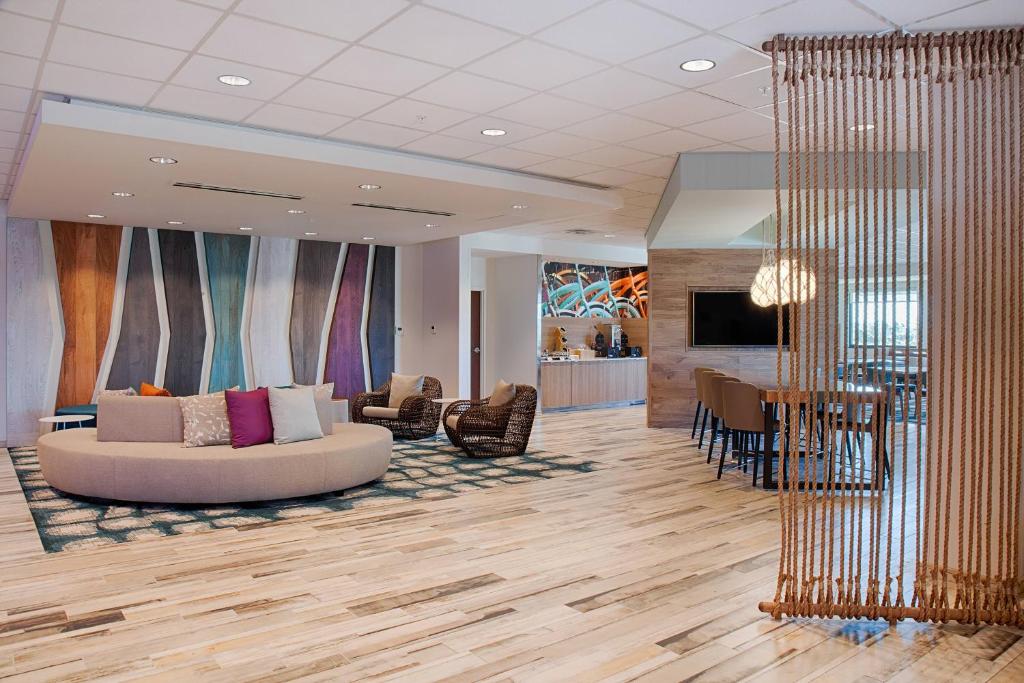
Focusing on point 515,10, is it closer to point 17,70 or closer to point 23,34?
point 23,34

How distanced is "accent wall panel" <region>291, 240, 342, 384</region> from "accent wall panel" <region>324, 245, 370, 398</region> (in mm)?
235

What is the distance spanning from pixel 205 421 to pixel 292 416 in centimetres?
68

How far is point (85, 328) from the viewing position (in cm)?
970

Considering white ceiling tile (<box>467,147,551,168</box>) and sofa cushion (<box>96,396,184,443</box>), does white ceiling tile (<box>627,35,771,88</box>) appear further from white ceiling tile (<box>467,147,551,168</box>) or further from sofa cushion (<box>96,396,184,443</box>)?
sofa cushion (<box>96,396,184,443</box>)

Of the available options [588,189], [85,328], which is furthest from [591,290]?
[85,328]

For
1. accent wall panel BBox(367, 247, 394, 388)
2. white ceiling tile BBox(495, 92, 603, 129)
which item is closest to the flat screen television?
accent wall panel BBox(367, 247, 394, 388)

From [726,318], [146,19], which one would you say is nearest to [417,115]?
[146,19]

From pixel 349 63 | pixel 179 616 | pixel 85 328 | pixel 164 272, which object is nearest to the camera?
pixel 179 616

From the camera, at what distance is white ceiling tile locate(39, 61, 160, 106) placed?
457cm

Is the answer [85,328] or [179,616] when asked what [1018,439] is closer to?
[179,616]

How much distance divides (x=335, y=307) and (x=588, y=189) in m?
5.30

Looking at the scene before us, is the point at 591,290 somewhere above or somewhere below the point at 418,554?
above

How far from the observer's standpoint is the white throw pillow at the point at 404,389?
968 cm

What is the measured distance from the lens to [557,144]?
20.8 ft
